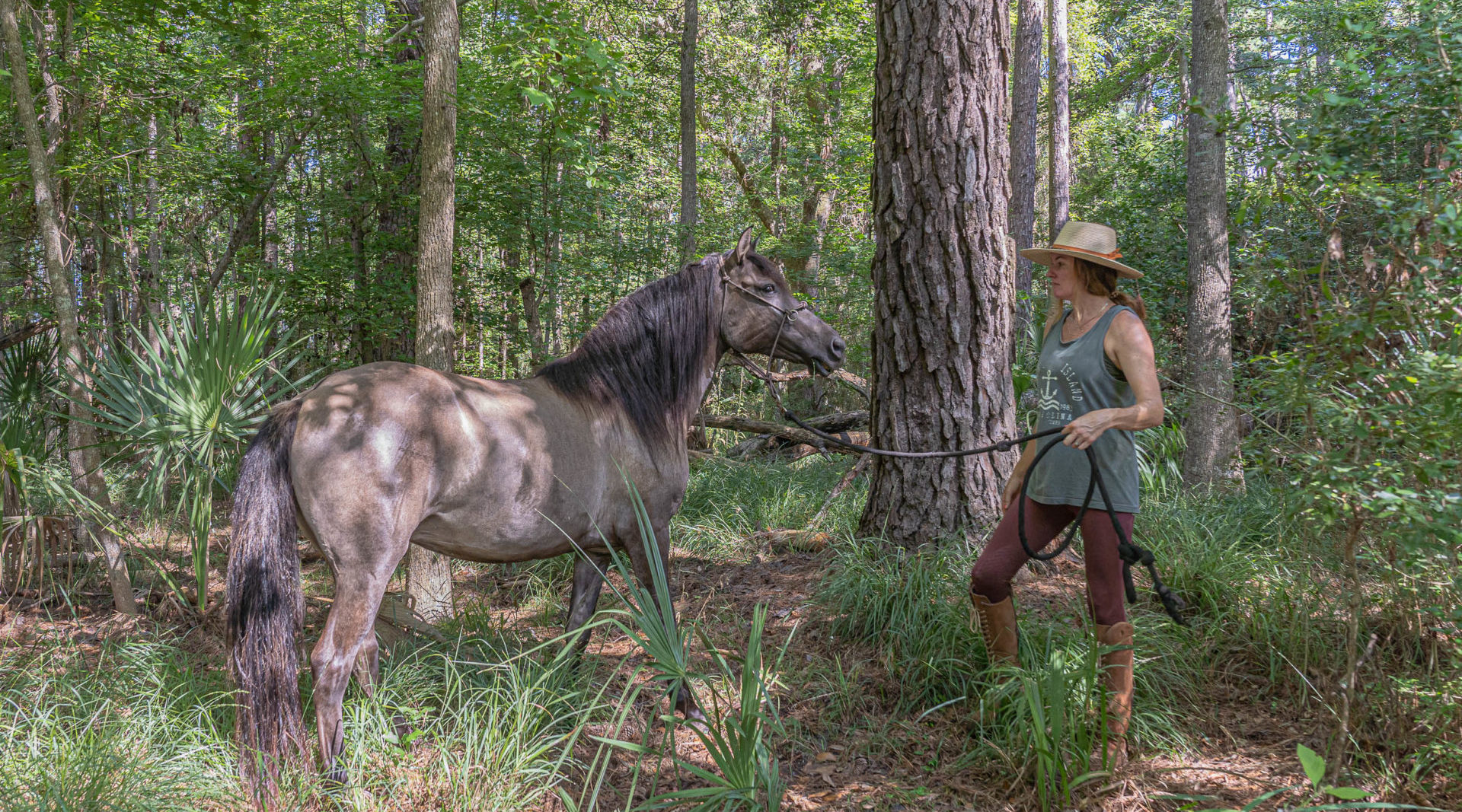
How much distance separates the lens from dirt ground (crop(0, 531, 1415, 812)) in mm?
2842

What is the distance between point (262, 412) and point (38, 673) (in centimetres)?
170

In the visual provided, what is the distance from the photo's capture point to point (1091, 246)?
10.0 feet

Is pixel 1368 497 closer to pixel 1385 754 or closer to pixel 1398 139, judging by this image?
pixel 1385 754

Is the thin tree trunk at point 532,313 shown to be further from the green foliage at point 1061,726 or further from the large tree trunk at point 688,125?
the green foliage at point 1061,726

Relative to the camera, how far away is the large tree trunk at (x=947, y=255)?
434 centimetres

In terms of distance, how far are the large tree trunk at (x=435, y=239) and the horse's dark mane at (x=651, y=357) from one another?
1.42m

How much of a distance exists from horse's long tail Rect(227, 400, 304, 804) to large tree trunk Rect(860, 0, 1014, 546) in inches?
115

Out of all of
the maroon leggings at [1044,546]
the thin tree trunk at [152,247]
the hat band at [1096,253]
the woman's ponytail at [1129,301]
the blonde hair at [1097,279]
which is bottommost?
the maroon leggings at [1044,546]

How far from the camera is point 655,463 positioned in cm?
379

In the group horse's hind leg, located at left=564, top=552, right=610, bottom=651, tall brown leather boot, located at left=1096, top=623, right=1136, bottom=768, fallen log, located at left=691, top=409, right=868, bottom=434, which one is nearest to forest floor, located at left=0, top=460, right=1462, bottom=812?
tall brown leather boot, located at left=1096, top=623, right=1136, bottom=768

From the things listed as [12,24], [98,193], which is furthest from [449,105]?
[98,193]

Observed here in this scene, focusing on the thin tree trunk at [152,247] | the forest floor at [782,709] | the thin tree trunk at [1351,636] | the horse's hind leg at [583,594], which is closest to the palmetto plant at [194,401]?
the forest floor at [782,709]

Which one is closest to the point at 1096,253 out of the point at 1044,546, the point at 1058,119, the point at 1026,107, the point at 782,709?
the point at 1044,546

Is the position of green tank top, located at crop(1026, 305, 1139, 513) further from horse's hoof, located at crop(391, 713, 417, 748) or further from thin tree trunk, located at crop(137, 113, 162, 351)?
thin tree trunk, located at crop(137, 113, 162, 351)
